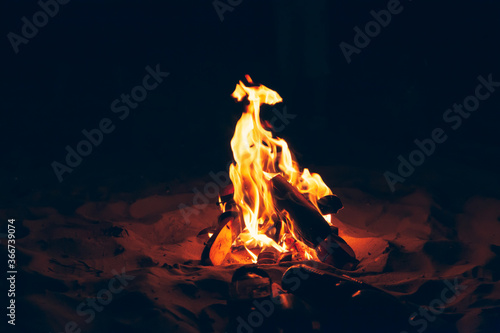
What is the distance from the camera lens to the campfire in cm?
446

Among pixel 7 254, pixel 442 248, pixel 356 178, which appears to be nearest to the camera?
pixel 7 254

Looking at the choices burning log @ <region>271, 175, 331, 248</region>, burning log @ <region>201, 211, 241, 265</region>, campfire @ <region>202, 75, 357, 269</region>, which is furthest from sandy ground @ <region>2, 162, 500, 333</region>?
burning log @ <region>271, 175, 331, 248</region>

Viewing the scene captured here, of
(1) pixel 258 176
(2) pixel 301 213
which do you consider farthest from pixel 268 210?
(2) pixel 301 213

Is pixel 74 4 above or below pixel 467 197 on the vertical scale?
above

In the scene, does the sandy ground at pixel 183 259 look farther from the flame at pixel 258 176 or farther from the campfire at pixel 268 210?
the flame at pixel 258 176

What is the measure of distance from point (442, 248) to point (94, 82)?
26.1 feet

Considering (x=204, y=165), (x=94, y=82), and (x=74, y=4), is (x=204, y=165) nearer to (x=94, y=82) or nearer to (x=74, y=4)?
(x=94, y=82)

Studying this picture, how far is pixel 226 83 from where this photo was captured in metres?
10.0

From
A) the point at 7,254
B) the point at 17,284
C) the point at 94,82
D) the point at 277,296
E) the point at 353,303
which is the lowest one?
the point at 353,303

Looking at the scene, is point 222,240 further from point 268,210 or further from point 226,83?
point 226,83

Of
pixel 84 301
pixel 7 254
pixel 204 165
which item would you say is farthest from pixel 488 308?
pixel 204 165

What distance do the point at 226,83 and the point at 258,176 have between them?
5.41 m

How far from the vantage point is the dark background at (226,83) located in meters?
7.64

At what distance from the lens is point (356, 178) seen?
6.62 metres
